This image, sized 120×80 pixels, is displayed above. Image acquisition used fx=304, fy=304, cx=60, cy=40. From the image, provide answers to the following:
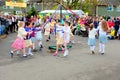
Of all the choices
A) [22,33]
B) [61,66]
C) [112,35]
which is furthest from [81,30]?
[61,66]

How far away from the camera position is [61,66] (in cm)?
1067

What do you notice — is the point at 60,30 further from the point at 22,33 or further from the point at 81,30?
the point at 81,30

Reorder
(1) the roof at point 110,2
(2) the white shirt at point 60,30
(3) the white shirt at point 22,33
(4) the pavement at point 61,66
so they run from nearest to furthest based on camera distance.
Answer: (4) the pavement at point 61,66 → (3) the white shirt at point 22,33 → (2) the white shirt at point 60,30 → (1) the roof at point 110,2

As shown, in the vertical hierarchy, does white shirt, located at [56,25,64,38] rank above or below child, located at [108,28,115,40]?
above

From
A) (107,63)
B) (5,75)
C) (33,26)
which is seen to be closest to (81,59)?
(107,63)

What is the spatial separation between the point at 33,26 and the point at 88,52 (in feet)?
9.42

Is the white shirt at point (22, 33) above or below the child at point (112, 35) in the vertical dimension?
above

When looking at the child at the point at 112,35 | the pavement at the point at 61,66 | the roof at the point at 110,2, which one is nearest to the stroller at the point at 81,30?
the child at the point at 112,35

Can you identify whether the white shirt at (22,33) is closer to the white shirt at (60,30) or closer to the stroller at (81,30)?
the white shirt at (60,30)

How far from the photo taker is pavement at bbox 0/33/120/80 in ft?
29.8

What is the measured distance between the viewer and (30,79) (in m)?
8.62

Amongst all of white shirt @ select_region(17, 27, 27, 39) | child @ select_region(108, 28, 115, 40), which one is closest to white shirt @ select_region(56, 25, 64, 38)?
white shirt @ select_region(17, 27, 27, 39)

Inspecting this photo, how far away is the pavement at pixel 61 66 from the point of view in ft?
29.8

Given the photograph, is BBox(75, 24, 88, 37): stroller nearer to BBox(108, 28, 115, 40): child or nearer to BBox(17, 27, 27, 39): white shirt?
BBox(108, 28, 115, 40): child
